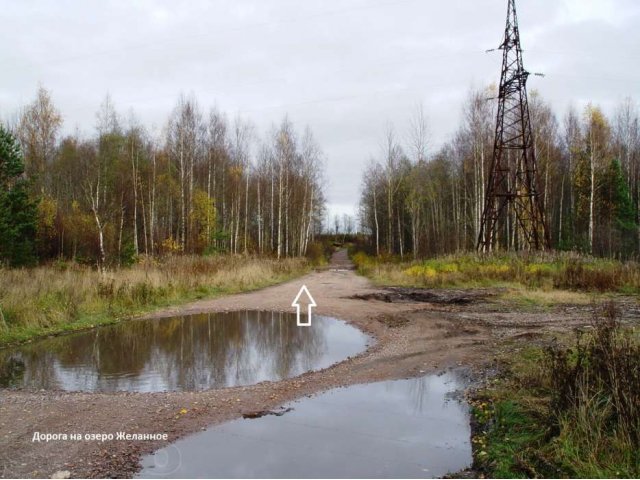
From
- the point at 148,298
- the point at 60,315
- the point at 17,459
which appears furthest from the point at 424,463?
the point at 148,298

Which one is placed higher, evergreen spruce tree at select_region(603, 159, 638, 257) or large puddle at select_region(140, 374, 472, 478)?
evergreen spruce tree at select_region(603, 159, 638, 257)

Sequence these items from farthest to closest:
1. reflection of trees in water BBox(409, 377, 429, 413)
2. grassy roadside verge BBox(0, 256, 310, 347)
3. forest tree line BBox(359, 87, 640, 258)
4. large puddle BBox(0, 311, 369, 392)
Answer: forest tree line BBox(359, 87, 640, 258)
grassy roadside verge BBox(0, 256, 310, 347)
large puddle BBox(0, 311, 369, 392)
reflection of trees in water BBox(409, 377, 429, 413)

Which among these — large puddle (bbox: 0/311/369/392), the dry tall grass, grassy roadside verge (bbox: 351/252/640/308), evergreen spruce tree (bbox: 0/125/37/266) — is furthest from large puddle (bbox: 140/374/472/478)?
evergreen spruce tree (bbox: 0/125/37/266)

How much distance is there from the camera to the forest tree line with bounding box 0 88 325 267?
2477cm

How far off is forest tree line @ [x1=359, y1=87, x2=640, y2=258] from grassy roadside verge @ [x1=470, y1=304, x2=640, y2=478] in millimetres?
27075

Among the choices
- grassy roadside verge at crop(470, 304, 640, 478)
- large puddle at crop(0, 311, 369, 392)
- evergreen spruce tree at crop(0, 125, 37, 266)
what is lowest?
large puddle at crop(0, 311, 369, 392)

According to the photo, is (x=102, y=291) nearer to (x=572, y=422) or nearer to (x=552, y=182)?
(x=572, y=422)

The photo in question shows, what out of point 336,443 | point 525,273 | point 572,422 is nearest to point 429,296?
point 525,273

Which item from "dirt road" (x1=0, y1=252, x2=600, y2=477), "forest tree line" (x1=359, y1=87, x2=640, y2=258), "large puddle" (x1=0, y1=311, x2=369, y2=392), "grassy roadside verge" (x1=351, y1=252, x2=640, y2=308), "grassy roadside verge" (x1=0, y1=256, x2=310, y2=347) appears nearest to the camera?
"dirt road" (x1=0, y1=252, x2=600, y2=477)

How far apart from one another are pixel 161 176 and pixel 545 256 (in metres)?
30.7

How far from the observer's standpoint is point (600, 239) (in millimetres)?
36594

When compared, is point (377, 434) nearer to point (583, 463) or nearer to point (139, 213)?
point (583, 463)

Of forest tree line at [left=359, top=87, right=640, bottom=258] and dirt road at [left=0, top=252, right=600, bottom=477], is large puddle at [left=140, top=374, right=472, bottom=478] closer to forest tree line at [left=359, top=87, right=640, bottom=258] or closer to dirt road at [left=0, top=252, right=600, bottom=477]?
dirt road at [left=0, top=252, right=600, bottom=477]

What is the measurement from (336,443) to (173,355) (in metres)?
5.48
